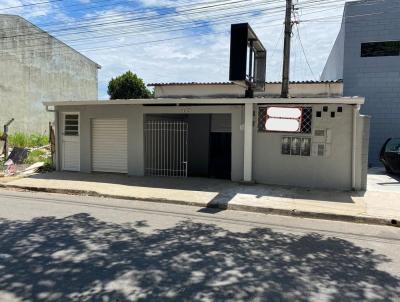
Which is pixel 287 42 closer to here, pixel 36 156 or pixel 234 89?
Result: pixel 234 89

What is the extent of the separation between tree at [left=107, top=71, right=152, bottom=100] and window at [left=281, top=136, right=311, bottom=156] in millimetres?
25126

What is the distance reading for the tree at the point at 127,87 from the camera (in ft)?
117

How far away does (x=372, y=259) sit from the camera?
5773mm

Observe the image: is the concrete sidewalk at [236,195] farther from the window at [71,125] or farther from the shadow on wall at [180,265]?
the shadow on wall at [180,265]

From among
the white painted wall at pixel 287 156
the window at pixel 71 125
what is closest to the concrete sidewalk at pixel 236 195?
the white painted wall at pixel 287 156

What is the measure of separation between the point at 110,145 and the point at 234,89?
300 inches

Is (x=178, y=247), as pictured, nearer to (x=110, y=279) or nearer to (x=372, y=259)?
(x=110, y=279)

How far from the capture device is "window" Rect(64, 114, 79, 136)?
14953 mm

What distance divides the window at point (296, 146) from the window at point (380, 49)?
9.17m

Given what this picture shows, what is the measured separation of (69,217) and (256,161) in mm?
6257

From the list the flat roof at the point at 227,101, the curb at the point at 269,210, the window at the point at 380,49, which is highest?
A: the window at the point at 380,49

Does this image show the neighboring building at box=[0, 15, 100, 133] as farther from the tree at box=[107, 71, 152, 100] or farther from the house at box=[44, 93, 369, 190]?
the house at box=[44, 93, 369, 190]

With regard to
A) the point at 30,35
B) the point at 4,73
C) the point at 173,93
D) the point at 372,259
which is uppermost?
the point at 30,35

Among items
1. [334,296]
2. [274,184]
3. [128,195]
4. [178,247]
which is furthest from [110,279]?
[274,184]
